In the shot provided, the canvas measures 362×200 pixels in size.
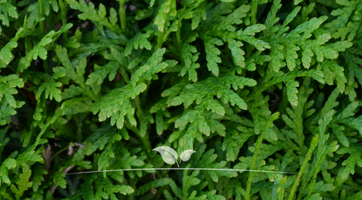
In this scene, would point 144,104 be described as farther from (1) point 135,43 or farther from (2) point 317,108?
(2) point 317,108

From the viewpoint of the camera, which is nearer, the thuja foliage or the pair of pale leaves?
the thuja foliage

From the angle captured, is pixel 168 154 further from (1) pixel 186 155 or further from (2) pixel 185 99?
(2) pixel 185 99

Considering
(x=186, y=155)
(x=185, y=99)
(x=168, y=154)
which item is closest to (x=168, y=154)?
(x=168, y=154)

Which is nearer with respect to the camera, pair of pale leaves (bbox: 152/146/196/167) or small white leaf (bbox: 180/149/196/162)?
small white leaf (bbox: 180/149/196/162)

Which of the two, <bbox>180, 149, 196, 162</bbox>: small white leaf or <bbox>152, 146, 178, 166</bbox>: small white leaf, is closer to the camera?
<bbox>180, 149, 196, 162</bbox>: small white leaf

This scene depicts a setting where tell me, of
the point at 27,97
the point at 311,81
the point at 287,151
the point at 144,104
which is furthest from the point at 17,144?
the point at 311,81

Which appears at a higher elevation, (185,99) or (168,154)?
(185,99)
